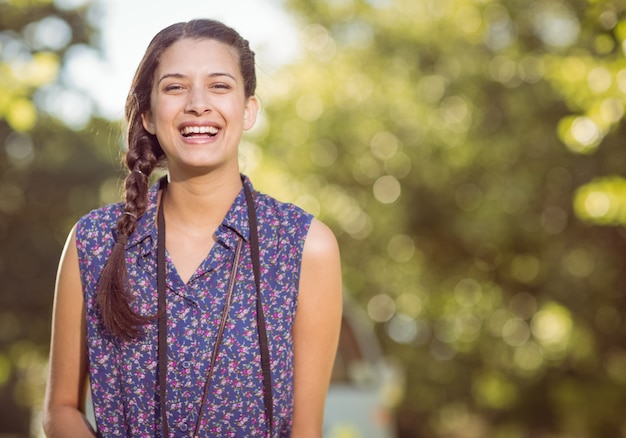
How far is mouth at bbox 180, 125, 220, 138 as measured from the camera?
2912 mm

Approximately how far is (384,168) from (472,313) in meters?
3.15

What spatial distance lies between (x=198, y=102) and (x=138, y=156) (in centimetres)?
37

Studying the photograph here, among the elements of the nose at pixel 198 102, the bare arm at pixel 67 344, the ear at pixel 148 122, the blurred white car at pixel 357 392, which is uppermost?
the nose at pixel 198 102

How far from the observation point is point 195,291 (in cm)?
288

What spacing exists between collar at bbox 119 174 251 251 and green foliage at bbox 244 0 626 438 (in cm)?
1197

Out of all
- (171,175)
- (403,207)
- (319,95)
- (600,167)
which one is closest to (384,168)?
(403,207)

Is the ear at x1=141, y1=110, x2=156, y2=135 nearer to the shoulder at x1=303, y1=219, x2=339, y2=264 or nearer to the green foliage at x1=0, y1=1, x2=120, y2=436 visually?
the shoulder at x1=303, y1=219, x2=339, y2=264

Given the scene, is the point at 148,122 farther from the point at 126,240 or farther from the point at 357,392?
the point at 357,392

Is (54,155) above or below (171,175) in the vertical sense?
above

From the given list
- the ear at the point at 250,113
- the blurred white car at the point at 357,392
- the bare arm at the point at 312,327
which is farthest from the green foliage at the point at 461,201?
the bare arm at the point at 312,327

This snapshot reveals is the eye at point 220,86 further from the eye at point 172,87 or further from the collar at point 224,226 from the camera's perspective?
the collar at point 224,226

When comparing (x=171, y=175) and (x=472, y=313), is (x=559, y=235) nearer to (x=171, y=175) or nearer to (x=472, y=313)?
(x=472, y=313)

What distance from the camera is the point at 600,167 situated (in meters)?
14.2

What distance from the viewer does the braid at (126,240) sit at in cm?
281
